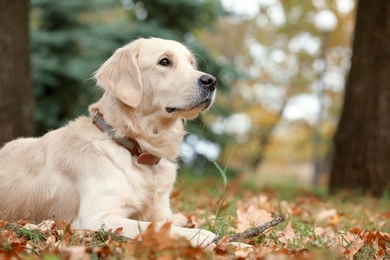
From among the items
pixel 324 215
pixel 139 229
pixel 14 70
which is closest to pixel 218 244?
pixel 139 229

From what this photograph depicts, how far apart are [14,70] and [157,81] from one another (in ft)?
10.4

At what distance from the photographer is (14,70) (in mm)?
6117

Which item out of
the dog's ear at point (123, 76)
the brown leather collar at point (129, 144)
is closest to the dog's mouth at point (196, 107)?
the dog's ear at point (123, 76)

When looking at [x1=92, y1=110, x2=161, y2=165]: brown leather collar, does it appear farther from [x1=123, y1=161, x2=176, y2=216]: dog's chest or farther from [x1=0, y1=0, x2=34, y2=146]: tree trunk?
[x1=0, y1=0, x2=34, y2=146]: tree trunk

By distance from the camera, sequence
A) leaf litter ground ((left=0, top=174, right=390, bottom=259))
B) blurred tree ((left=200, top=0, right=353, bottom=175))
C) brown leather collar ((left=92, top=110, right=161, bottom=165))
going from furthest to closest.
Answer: blurred tree ((left=200, top=0, right=353, bottom=175)) < brown leather collar ((left=92, top=110, right=161, bottom=165)) < leaf litter ground ((left=0, top=174, right=390, bottom=259))

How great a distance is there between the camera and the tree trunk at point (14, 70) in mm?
6031

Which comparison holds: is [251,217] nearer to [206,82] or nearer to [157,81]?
[206,82]

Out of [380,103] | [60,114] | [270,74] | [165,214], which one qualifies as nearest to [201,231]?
[165,214]

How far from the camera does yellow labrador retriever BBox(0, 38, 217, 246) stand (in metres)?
3.29

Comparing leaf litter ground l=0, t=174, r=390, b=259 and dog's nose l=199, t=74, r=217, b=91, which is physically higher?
dog's nose l=199, t=74, r=217, b=91

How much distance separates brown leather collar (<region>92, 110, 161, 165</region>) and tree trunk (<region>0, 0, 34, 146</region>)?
2.96 meters

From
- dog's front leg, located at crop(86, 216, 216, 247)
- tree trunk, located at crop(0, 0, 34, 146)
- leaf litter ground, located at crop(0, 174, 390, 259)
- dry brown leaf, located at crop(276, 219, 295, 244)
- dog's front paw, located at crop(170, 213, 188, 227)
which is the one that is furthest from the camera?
tree trunk, located at crop(0, 0, 34, 146)

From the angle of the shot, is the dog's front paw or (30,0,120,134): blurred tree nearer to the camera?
the dog's front paw

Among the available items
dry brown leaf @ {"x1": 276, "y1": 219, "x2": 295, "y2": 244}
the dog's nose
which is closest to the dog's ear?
the dog's nose
